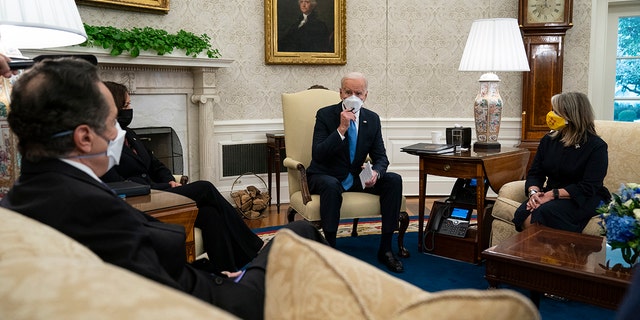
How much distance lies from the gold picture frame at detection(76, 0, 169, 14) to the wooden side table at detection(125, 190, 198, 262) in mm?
2847

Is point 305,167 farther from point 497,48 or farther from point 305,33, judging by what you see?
point 305,33

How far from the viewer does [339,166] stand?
3.95 m

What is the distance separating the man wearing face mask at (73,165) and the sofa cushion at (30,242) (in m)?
0.37

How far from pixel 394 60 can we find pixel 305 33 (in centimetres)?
102

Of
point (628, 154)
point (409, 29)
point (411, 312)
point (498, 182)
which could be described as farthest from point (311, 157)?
point (411, 312)

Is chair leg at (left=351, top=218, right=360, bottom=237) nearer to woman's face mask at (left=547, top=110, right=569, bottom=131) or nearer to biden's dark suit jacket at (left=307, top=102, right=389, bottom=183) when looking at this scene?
biden's dark suit jacket at (left=307, top=102, right=389, bottom=183)

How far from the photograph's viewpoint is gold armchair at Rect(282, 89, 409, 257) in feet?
12.4

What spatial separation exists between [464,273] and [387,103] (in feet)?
9.50

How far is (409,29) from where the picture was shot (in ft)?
20.2

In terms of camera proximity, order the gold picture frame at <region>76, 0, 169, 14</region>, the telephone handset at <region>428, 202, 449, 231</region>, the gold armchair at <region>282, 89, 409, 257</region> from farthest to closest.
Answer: the gold picture frame at <region>76, 0, 169, 14</region>
the telephone handset at <region>428, 202, 449, 231</region>
the gold armchair at <region>282, 89, 409, 257</region>

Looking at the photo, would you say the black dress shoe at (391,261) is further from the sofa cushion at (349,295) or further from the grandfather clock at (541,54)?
the sofa cushion at (349,295)

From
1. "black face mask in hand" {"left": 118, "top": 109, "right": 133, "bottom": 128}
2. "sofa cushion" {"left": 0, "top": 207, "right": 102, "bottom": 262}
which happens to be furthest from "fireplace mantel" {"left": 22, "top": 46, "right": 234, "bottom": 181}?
"sofa cushion" {"left": 0, "top": 207, "right": 102, "bottom": 262}

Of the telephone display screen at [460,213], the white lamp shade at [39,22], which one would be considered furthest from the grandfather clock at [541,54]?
the white lamp shade at [39,22]

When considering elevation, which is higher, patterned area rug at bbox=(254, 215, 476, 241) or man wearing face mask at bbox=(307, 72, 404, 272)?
man wearing face mask at bbox=(307, 72, 404, 272)
